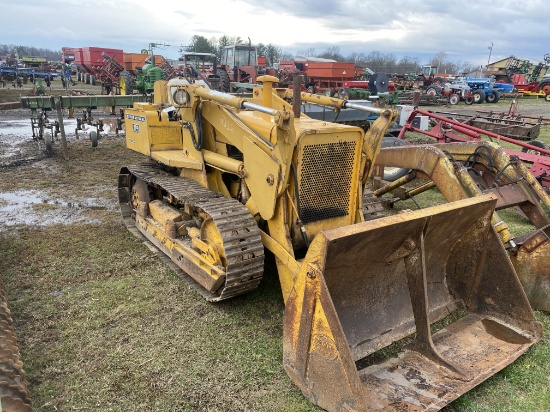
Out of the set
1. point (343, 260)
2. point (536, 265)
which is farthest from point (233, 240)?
point (536, 265)

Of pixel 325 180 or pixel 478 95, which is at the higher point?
pixel 325 180

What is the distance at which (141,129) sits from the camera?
5.73 metres

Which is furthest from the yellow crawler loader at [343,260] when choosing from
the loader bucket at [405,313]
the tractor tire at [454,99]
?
the tractor tire at [454,99]

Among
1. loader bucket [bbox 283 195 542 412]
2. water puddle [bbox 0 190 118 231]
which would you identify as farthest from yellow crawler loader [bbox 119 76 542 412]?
water puddle [bbox 0 190 118 231]

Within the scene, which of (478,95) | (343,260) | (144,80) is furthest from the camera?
(478,95)

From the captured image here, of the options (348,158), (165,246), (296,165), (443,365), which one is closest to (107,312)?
(165,246)

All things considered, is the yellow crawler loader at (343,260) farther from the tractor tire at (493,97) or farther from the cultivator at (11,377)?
the tractor tire at (493,97)

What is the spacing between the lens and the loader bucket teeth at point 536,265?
4.05m

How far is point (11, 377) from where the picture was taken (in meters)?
2.86

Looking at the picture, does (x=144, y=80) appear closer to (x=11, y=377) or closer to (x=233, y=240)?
(x=233, y=240)

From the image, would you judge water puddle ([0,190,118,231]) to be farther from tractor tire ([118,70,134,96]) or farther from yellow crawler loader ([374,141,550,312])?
tractor tire ([118,70,134,96])

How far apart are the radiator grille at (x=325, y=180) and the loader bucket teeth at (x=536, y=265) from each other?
67.7 inches

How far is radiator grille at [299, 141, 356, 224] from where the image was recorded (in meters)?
3.70

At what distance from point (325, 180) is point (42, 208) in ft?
16.1
